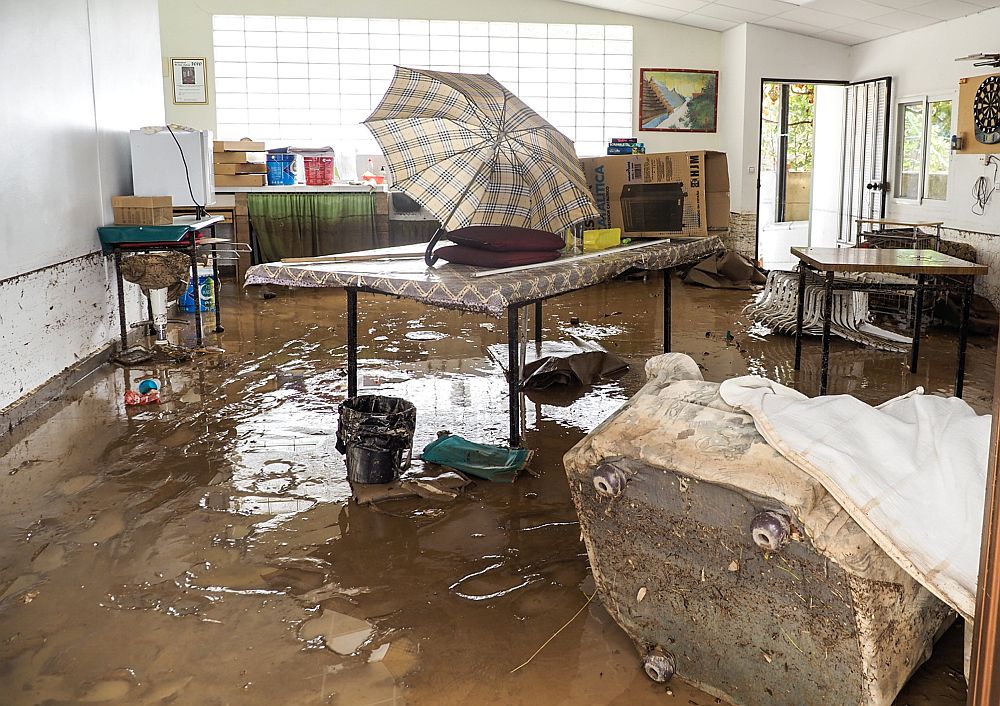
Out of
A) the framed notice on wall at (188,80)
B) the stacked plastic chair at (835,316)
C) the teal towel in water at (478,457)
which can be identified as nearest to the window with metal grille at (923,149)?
the stacked plastic chair at (835,316)

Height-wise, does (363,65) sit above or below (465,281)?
above

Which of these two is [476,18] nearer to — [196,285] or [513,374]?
[196,285]

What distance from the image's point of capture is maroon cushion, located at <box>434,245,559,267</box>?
12.3ft

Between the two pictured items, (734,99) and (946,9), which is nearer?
(946,9)

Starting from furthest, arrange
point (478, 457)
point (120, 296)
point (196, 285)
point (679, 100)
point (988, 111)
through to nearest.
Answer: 1. point (679, 100)
2. point (988, 111)
3. point (196, 285)
4. point (120, 296)
5. point (478, 457)

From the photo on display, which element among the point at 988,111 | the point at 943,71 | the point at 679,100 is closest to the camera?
the point at 988,111

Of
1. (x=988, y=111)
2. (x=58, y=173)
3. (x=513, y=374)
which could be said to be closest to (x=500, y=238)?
(x=513, y=374)

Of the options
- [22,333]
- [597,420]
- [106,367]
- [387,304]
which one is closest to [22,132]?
[22,333]

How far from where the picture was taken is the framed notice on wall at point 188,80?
31.9ft

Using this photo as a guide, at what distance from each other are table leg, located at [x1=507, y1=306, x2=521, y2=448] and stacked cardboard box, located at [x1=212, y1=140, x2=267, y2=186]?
239 inches

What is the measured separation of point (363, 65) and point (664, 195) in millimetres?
5758

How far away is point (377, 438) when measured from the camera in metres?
3.30

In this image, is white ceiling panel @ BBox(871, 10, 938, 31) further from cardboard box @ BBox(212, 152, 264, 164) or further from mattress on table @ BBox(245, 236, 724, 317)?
cardboard box @ BBox(212, 152, 264, 164)

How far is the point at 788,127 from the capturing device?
11773 mm
